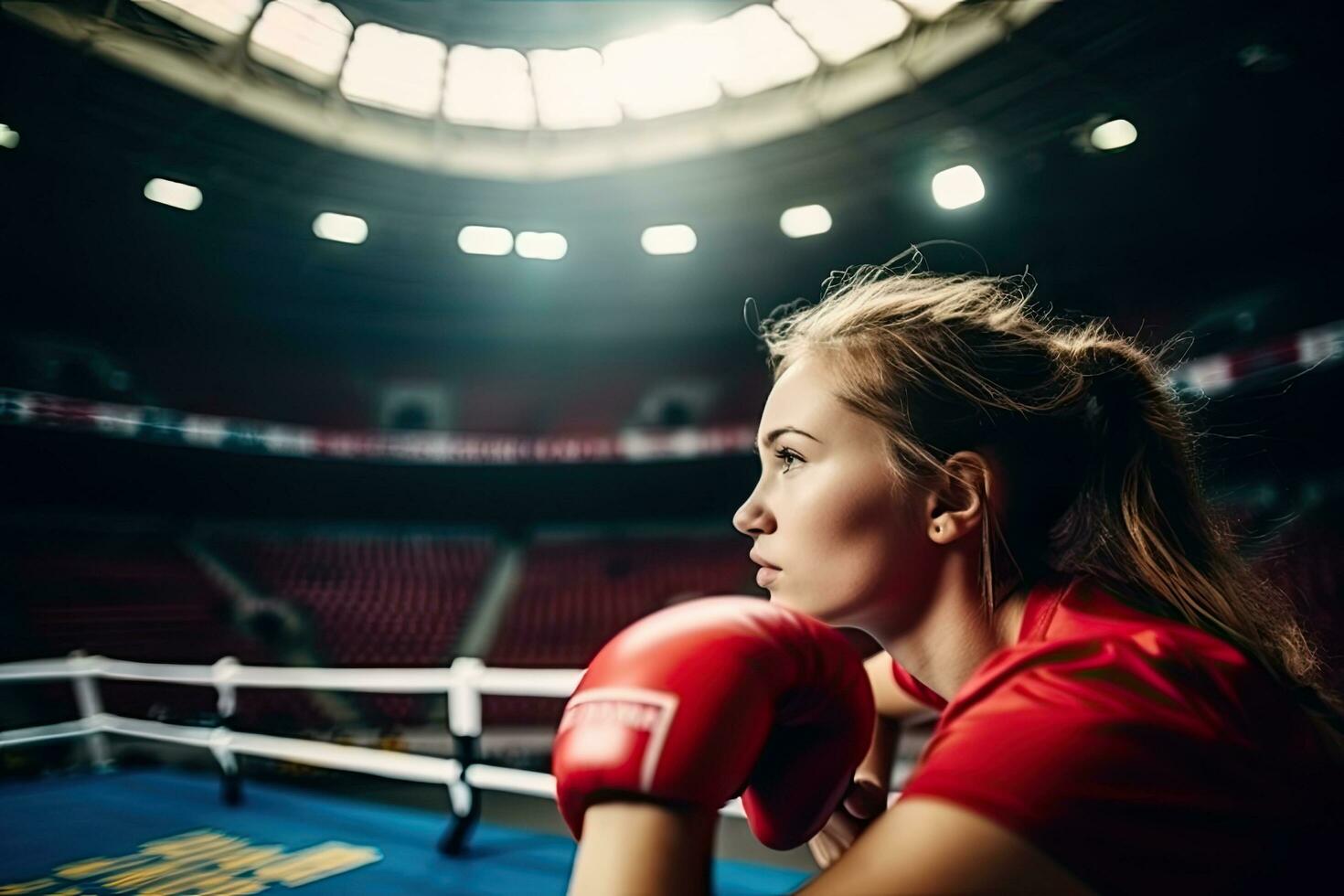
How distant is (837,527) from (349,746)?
2485 millimetres

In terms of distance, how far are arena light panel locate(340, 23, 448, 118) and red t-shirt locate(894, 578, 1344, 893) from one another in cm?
793

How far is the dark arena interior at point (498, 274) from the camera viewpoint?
20.1 feet

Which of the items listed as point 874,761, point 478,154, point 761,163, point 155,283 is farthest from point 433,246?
point 874,761

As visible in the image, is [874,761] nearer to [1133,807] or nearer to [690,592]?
[1133,807]

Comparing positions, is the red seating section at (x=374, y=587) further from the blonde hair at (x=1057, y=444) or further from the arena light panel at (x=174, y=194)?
the blonde hair at (x=1057, y=444)

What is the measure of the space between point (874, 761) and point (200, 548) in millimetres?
9569

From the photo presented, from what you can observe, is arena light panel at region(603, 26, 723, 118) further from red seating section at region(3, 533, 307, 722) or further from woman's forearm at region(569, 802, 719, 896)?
woman's forearm at region(569, 802, 719, 896)

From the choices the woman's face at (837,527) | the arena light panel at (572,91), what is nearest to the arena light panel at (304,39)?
the arena light panel at (572,91)

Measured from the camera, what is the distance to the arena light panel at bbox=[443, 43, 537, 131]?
7.24 meters

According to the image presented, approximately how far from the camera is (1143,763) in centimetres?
49

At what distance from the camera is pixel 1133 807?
49 centimetres

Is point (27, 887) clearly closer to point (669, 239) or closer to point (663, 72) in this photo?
point (663, 72)

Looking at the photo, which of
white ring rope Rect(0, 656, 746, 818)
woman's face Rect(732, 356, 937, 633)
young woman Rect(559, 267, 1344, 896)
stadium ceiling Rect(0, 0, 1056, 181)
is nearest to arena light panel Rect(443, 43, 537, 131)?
stadium ceiling Rect(0, 0, 1056, 181)

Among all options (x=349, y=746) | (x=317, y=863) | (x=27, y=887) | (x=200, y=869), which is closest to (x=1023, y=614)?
(x=317, y=863)
